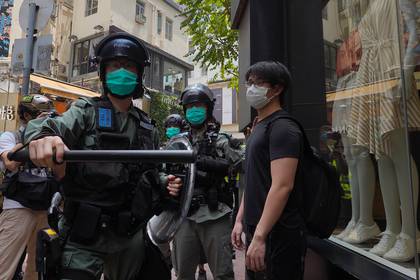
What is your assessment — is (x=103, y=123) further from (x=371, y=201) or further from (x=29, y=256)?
(x=29, y=256)

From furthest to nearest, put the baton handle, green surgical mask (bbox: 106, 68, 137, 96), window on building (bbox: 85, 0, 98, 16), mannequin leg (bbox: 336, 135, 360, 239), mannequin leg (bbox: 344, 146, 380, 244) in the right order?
window on building (bbox: 85, 0, 98, 16) → mannequin leg (bbox: 336, 135, 360, 239) → mannequin leg (bbox: 344, 146, 380, 244) → green surgical mask (bbox: 106, 68, 137, 96) → the baton handle

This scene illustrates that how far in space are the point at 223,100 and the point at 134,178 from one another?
24.6 meters

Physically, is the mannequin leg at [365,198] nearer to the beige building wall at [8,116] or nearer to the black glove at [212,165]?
the black glove at [212,165]

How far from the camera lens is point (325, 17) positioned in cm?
363

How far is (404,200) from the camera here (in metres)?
A: 2.23

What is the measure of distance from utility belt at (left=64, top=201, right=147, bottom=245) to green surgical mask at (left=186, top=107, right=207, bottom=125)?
181cm

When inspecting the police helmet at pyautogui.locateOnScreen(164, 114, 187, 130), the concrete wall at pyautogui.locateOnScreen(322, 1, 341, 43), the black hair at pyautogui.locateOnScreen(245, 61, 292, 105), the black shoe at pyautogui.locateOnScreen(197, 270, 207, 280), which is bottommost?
the black shoe at pyautogui.locateOnScreen(197, 270, 207, 280)

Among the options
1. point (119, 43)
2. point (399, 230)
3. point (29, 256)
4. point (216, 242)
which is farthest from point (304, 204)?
point (29, 256)

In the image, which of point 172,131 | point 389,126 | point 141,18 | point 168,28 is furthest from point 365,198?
point 168,28

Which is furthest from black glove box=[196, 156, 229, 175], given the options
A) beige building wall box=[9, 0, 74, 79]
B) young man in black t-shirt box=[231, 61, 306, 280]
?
beige building wall box=[9, 0, 74, 79]

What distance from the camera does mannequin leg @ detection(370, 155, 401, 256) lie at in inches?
91.7

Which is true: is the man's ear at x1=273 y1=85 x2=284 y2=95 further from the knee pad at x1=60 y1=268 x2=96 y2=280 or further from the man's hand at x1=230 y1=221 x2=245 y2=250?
the knee pad at x1=60 y1=268 x2=96 y2=280

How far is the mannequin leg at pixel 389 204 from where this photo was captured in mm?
2330

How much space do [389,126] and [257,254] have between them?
121 centimetres
